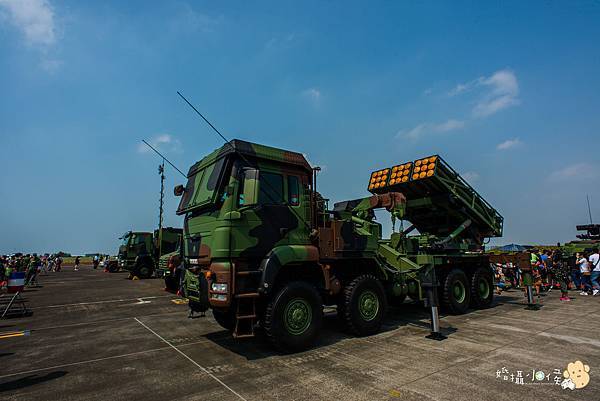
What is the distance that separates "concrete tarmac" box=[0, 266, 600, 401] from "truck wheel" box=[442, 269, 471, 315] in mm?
503

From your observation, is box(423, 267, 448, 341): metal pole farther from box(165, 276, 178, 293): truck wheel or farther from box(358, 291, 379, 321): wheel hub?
box(165, 276, 178, 293): truck wheel

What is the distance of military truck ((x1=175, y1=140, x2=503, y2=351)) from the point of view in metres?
4.91

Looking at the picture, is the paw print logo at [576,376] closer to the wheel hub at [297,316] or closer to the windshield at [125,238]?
the wheel hub at [297,316]

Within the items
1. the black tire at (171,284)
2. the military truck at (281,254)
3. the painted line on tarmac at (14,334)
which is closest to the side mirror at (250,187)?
the military truck at (281,254)

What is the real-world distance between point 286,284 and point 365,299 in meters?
1.94

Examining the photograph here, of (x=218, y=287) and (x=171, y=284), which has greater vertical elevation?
(x=218, y=287)

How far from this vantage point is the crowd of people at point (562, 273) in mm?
11898

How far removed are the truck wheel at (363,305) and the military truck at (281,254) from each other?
19 mm

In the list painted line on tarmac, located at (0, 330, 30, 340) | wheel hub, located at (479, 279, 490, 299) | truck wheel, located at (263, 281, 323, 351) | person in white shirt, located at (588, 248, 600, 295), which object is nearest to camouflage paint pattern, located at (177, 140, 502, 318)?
truck wheel, located at (263, 281, 323, 351)

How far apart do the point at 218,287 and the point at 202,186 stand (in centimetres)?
201

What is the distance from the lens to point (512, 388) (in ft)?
12.1

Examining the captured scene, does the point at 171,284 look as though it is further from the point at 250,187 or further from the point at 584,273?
the point at 584,273

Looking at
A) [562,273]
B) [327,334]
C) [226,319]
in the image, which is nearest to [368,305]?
[327,334]

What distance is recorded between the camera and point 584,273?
12133 mm
